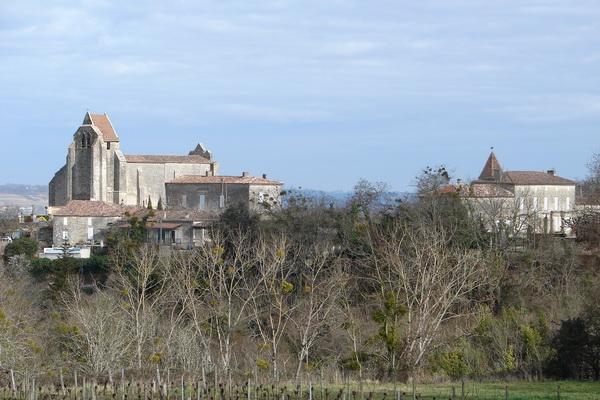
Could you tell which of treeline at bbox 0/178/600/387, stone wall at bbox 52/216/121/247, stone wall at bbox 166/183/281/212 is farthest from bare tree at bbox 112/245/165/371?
stone wall at bbox 166/183/281/212

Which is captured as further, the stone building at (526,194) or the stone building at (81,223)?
the stone building at (81,223)

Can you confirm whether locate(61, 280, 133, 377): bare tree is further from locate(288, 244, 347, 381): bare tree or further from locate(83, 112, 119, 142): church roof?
locate(83, 112, 119, 142): church roof

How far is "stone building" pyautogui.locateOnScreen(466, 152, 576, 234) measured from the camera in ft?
181

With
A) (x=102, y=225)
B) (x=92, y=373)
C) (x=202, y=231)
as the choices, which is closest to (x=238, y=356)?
(x=92, y=373)

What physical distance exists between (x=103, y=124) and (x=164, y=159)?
18.2ft

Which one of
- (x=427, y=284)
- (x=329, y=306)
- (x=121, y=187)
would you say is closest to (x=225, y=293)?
(x=329, y=306)

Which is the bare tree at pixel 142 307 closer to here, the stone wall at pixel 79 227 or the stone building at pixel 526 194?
the stone building at pixel 526 194

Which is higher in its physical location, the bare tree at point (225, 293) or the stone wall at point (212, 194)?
the stone wall at point (212, 194)

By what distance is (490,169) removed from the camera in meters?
78.2

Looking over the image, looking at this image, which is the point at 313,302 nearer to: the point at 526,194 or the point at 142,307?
the point at 142,307

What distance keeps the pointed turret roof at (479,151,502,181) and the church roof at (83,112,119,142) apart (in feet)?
83.0

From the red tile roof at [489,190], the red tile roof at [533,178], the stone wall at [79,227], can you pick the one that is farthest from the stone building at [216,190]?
the red tile roof at [533,178]

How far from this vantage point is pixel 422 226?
41.4 meters

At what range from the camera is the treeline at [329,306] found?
92.0 ft
